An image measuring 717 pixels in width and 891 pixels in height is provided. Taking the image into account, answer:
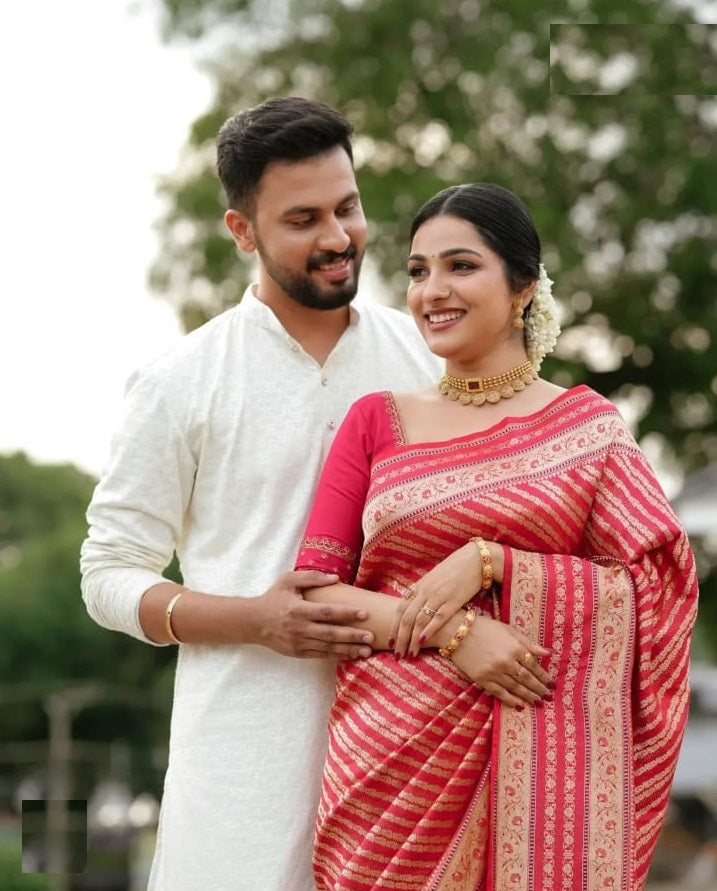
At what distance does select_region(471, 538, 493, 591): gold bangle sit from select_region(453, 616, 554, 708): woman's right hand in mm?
70

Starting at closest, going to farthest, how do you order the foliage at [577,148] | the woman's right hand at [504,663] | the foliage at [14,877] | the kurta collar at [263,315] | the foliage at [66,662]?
the woman's right hand at [504,663], the kurta collar at [263,315], the foliage at [577,148], the foliage at [14,877], the foliage at [66,662]

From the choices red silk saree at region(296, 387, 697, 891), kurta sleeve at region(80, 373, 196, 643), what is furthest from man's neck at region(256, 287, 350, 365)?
red silk saree at region(296, 387, 697, 891)

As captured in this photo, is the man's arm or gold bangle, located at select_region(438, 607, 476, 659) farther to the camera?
the man's arm

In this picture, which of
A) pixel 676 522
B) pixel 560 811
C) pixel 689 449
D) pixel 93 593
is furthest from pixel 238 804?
pixel 689 449

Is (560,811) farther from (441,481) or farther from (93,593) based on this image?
(93,593)

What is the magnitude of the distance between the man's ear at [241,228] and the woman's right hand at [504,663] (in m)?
1.12

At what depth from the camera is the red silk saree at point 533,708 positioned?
2.76 m

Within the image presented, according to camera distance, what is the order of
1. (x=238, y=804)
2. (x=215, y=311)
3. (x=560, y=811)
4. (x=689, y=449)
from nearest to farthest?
(x=560, y=811) → (x=238, y=804) → (x=689, y=449) → (x=215, y=311)

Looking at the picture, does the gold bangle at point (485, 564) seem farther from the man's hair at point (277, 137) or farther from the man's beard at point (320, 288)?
the man's hair at point (277, 137)

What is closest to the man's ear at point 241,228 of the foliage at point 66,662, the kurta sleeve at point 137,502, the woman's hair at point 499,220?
the kurta sleeve at point 137,502

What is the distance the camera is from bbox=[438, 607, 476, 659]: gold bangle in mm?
2805

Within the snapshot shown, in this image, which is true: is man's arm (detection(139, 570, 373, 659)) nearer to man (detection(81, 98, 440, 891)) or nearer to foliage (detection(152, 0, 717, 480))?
man (detection(81, 98, 440, 891))

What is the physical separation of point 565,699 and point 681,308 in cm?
1013

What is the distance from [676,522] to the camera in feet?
9.34
